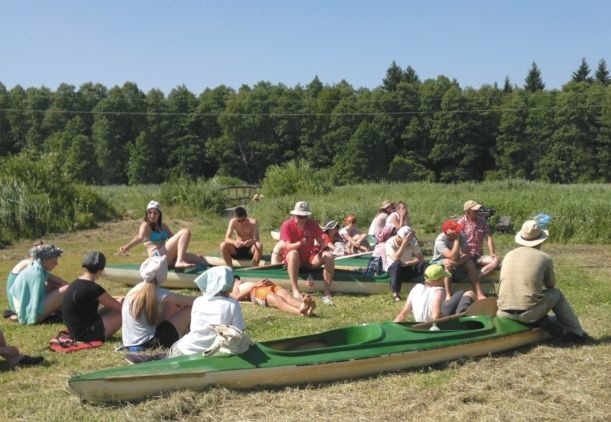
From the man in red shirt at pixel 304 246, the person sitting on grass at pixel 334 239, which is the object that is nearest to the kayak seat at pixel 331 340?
the man in red shirt at pixel 304 246

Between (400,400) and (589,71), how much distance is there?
100038 mm

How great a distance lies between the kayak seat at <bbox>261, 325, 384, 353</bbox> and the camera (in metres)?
5.97

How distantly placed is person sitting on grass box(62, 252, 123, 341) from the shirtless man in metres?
3.71

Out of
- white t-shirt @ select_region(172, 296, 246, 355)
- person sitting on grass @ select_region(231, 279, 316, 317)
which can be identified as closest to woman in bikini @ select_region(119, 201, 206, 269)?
person sitting on grass @ select_region(231, 279, 316, 317)

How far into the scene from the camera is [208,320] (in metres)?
5.71

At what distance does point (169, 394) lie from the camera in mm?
5359

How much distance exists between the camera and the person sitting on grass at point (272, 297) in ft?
27.2

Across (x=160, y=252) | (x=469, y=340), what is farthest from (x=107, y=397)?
(x=160, y=252)

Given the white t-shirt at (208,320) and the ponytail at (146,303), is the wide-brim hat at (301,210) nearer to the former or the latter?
the ponytail at (146,303)

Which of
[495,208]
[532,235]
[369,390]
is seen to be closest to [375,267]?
[532,235]

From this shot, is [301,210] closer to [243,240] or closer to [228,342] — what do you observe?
[243,240]

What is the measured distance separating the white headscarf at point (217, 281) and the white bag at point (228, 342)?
1.00ft

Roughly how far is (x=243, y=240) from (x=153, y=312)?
457cm

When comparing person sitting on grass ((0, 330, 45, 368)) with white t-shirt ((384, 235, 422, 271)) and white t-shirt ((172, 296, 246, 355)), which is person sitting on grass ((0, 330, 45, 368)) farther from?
white t-shirt ((384, 235, 422, 271))
